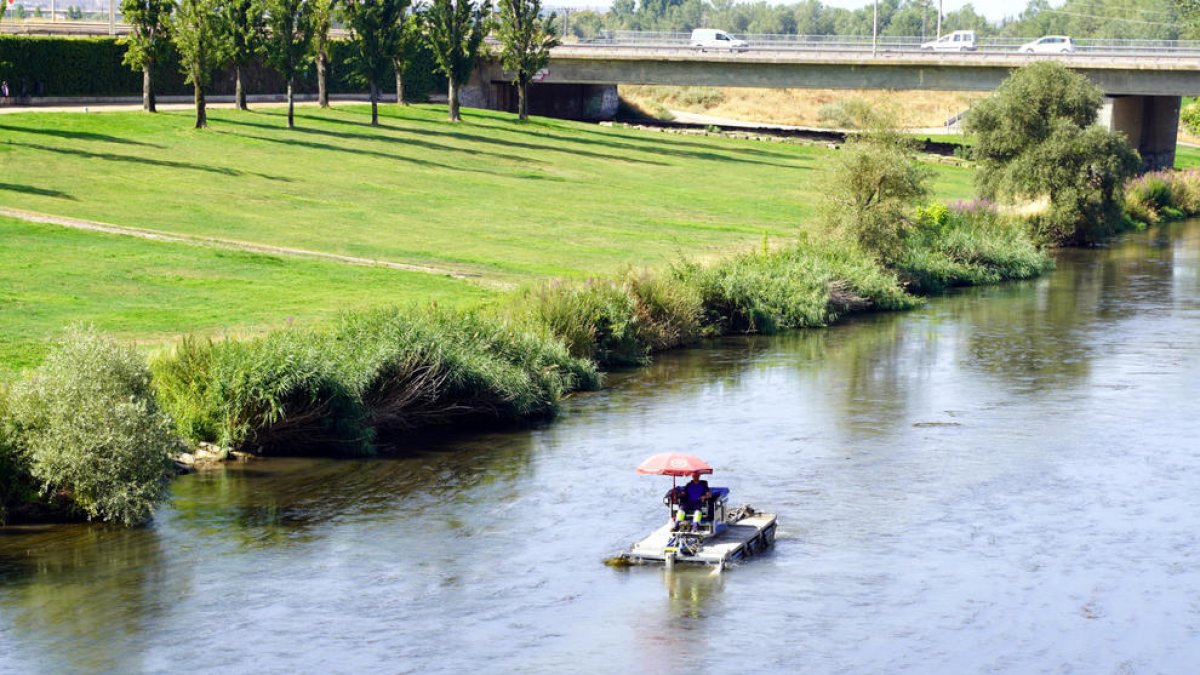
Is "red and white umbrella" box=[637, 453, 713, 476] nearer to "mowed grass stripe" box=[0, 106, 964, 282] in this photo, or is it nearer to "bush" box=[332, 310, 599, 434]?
"bush" box=[332, 310, 599, 434]

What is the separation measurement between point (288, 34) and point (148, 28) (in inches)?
302

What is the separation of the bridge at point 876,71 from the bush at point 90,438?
78.2m

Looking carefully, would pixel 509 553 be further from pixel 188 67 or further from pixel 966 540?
pixel 188 67

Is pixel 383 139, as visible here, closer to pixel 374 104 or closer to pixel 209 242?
pixel 374 104

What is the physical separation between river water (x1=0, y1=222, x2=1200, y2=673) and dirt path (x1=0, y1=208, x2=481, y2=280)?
42.3 feet

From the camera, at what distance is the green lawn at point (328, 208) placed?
1789 inches

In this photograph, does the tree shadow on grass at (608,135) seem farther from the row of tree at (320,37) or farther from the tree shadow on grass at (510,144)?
the tree shadow on grass at (510,144)

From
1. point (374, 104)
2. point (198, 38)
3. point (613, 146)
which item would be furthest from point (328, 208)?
point (613, 146)

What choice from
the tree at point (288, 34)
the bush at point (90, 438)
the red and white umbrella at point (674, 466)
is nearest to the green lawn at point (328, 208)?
the tree at point (288, 34)

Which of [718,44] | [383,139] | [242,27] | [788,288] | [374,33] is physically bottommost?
[788,288]

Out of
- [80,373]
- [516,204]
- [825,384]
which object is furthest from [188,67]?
[80,373]

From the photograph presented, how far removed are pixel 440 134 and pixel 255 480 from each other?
60.8 m

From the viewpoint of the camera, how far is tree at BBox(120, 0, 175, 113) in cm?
7444

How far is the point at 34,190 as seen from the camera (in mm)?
59125
